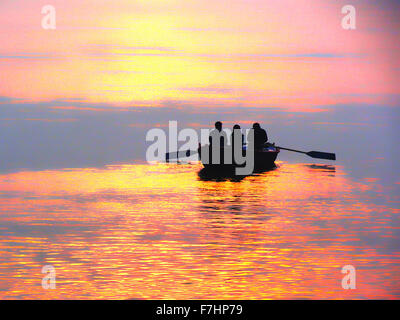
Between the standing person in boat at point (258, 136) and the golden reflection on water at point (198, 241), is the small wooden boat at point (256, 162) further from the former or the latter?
the golden reflection on water at point (198, 241)

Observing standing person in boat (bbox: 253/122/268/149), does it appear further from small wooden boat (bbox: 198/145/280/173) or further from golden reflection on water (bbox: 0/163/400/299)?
golden reflection on water (bbox: 0/163/400/299)

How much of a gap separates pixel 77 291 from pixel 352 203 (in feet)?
48.2

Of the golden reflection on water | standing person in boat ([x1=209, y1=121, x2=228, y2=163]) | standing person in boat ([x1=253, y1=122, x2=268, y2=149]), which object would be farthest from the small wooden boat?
the golden reflection on water

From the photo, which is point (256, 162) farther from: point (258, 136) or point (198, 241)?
point (198, 241)

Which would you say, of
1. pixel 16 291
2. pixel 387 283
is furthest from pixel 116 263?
pixel 387 283

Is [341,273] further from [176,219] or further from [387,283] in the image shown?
[176,219]

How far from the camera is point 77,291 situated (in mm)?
10828

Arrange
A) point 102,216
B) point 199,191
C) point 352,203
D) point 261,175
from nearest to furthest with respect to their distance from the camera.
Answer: point 102,216 → point 352,203 → point 199,191 → point 261,175

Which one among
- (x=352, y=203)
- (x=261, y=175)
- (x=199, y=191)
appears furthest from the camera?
(x=261, y=175)

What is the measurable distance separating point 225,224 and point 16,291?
788 centimetres

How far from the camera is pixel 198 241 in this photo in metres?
15.3

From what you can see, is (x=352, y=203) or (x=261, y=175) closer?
(x=352, y=203)

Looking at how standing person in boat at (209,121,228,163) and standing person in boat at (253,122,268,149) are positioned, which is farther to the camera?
standing person in boat at (253,122,268,149)

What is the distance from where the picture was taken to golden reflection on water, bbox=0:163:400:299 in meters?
11.2
